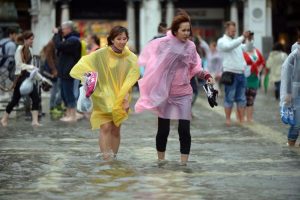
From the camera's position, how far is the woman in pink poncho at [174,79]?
902cm

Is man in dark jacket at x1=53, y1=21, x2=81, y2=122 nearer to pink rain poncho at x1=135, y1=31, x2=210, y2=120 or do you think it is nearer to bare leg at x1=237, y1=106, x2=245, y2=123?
bare leg at x1=237, y1=106, x2=245, y2=123

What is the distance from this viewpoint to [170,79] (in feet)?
29.8

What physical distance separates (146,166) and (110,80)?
1.15m

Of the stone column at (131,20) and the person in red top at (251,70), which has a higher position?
the stone column at (131,20)

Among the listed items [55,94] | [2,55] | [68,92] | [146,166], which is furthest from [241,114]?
[146,166]

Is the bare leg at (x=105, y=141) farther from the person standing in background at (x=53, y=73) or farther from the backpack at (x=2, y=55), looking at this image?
the backpack at (x=2, y=55)

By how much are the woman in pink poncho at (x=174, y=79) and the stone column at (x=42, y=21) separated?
30.5 m

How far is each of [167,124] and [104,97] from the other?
0.79 meters

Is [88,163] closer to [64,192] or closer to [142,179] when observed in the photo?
[142,179]

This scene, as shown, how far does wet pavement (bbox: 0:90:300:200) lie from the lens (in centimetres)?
726

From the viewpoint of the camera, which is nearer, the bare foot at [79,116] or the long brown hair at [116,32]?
the long brown hair at [116,32]

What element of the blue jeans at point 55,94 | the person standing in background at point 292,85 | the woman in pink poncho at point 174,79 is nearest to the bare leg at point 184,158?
the woman in pink poncho at point 174,79

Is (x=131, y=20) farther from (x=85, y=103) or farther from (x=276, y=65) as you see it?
(x=85, y=103)

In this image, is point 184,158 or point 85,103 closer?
Answer: point 184,158
